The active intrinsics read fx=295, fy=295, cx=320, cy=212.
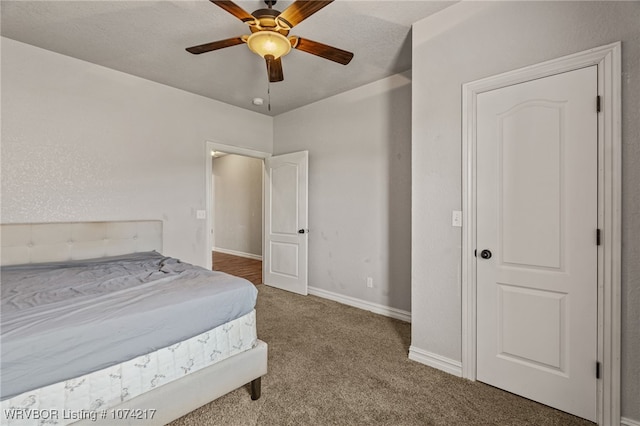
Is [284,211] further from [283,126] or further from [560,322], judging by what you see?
[560,322]

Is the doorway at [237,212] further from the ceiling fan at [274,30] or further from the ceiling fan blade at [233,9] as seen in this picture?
the ceiling fan blade at [233,9]

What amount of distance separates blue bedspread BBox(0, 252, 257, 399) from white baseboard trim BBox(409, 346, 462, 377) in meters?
1.42

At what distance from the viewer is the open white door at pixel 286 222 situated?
4.15 meters

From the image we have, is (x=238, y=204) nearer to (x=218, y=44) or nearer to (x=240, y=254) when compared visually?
(x=240, y=254)

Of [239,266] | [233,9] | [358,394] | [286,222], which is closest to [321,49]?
[233,9]

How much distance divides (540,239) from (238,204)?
6431mm

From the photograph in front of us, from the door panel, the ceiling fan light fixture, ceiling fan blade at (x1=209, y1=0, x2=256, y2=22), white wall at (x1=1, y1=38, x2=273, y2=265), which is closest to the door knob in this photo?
the door panel

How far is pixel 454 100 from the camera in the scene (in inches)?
86.8

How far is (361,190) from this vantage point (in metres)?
3.68

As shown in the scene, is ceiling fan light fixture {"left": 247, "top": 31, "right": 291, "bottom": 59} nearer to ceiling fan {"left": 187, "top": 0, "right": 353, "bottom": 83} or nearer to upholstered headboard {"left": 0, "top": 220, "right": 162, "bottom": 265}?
ceiling fan {"left": 187, "top": 0, "right": 353, "bottom": 83}

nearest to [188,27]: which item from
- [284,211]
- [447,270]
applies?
[284,211]

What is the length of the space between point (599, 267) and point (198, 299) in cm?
230

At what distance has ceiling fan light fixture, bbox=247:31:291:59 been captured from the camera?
6.11 ft

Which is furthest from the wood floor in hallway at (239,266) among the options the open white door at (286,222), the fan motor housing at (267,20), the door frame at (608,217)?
the door frame at (608,217)
